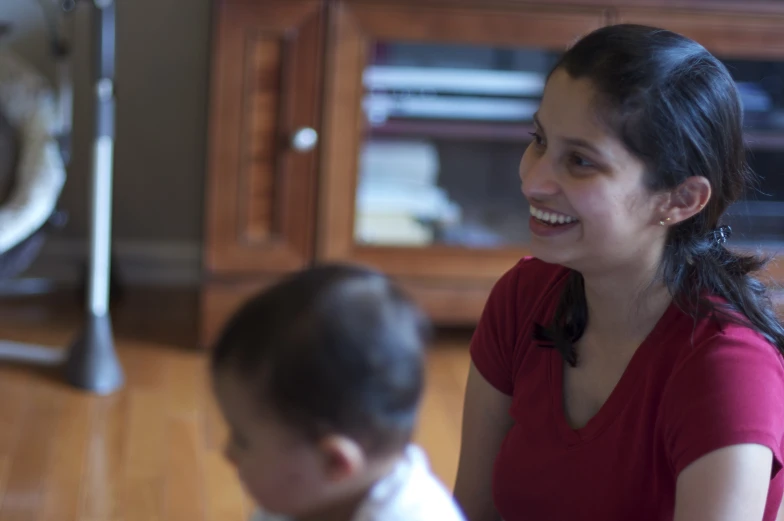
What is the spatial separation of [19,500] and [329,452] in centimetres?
115

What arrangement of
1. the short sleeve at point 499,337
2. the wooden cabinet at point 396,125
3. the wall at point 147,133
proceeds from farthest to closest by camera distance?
the wall at point 147,133
the wooden cabinet at point 396,125
the short sleeve at point 499,337

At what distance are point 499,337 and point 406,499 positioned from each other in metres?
0.37

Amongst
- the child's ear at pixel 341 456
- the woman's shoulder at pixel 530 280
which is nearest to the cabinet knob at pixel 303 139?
the woman's shoulder at pixel 530 280

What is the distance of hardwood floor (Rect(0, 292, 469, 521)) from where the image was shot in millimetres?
1711

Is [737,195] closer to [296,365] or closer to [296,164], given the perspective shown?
[296,365]

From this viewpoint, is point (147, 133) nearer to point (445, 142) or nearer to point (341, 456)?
point (445, 142)

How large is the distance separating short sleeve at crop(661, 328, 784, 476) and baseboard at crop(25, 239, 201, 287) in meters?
2.03

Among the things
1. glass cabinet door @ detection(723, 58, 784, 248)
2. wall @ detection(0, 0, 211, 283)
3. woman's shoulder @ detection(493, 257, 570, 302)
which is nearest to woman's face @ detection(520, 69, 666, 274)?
woman's shoulder @ detection(493, 257, 570, 302)

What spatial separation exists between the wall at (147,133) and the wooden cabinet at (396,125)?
1.68 feet

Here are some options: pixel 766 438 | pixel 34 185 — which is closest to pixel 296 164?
pixel 34 185

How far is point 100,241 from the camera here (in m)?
2.11

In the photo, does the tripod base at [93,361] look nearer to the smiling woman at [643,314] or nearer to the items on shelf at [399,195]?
the items on shelf at [399,195]

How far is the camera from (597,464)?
982 millimetres

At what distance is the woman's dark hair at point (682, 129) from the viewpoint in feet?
3.05
